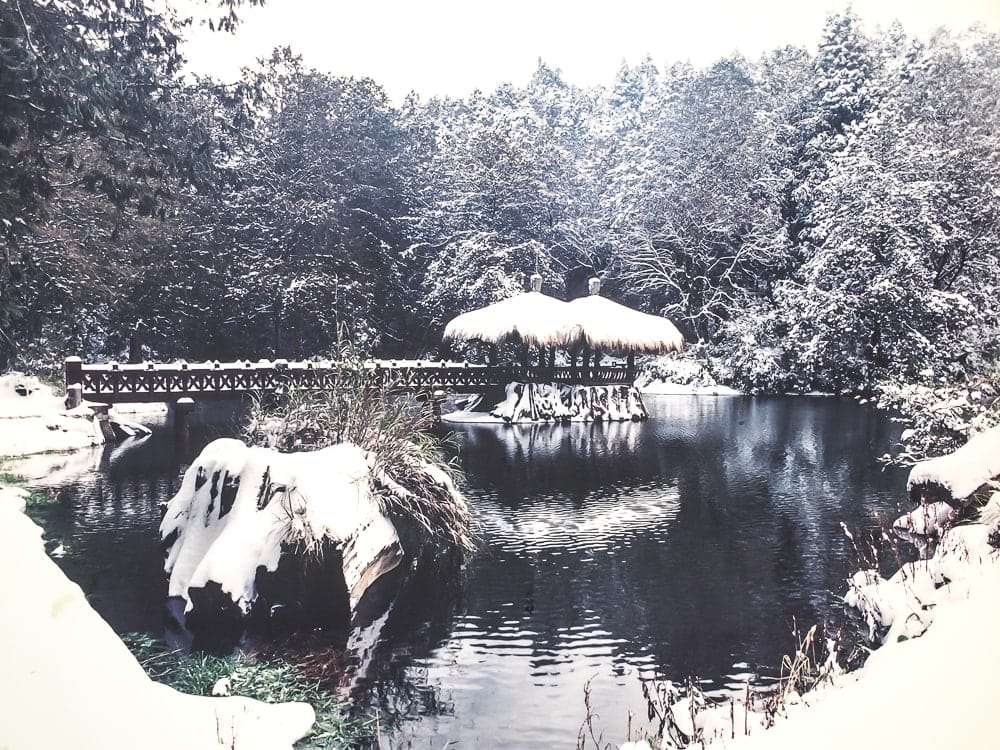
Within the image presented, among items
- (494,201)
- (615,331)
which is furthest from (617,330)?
(494,201)

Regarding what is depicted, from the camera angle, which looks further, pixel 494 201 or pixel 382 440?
pixel 494 201

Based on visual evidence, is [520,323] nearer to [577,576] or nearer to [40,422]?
[40,422]

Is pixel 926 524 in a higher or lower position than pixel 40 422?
lower

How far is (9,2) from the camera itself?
11.7ft

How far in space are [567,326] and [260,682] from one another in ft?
35.2

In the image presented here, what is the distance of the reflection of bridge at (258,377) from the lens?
7.98 metres

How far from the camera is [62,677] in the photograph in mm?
1875

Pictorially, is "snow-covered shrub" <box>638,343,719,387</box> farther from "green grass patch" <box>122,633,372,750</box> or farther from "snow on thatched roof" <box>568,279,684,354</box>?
"green grass patch" <box>122,633,372,750</box>

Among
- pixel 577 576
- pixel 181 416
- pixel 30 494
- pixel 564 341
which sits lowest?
pixel 577 576

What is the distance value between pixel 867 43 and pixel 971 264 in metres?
2.77

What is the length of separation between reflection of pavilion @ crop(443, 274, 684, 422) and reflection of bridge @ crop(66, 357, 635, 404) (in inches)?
13.1

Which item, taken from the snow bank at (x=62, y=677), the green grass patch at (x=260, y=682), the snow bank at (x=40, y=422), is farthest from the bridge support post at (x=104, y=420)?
the snow bank at (x=62, y=677)

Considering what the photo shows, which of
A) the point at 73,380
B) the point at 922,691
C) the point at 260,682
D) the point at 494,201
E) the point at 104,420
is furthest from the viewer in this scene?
the point at 494,201

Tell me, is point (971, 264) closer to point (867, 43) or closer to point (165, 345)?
point (867, 43)
